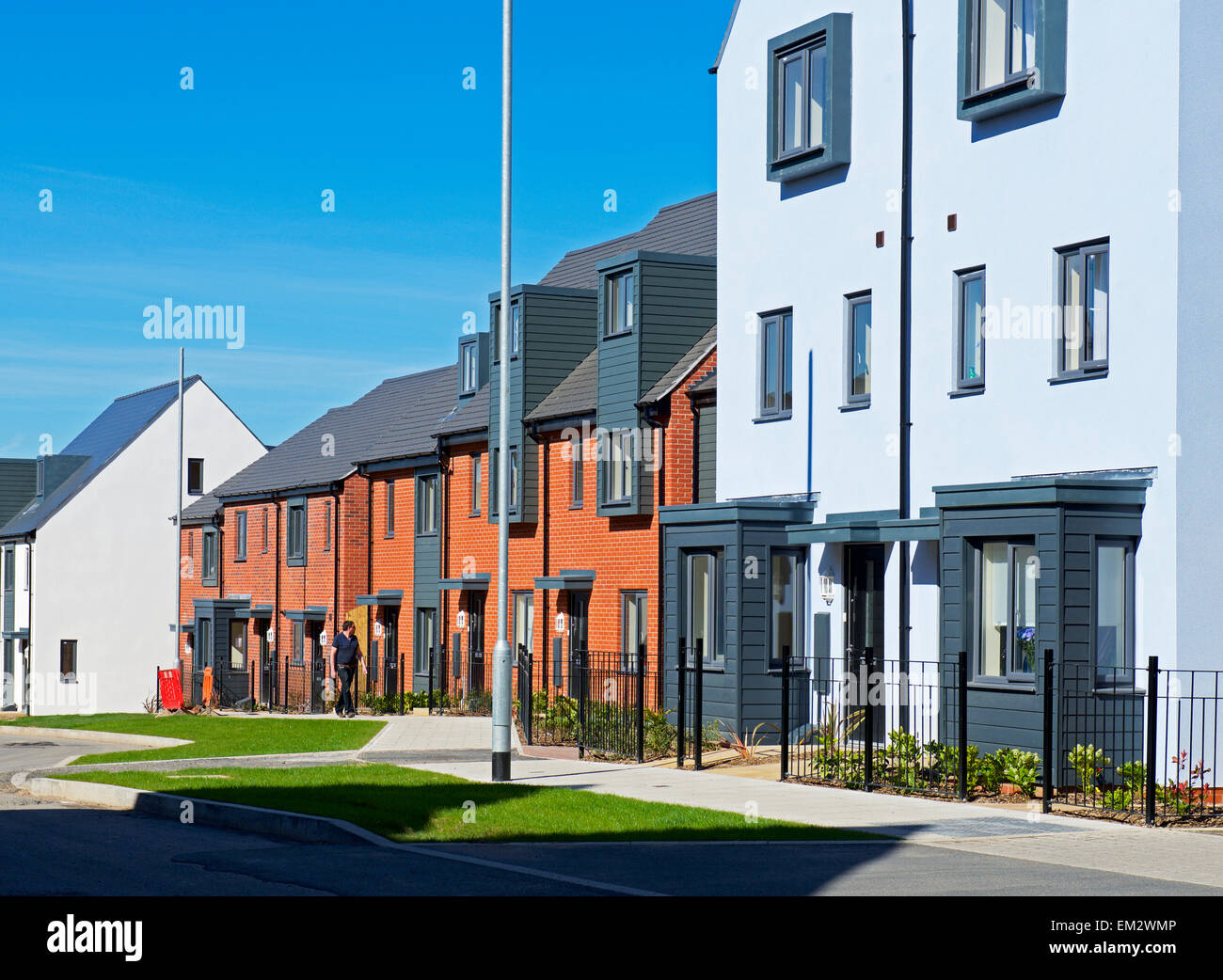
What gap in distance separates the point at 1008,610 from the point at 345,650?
20.2m

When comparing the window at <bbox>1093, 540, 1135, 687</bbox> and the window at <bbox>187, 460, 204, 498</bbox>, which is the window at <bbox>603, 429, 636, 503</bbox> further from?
the window at <bbox>187, 460, 204, 498</bbox>

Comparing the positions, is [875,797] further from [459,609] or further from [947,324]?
[459,609]

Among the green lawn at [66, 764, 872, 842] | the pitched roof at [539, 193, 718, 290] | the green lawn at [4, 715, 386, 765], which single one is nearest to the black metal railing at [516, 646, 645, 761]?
the green lawn at [4, 715, 386, 765]

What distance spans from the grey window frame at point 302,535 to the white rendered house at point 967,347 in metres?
24.5

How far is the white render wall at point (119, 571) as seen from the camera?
58938mm

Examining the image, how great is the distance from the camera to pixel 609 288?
100 feet

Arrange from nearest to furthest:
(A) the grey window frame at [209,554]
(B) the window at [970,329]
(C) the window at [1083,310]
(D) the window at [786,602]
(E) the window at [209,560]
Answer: (C) the window at [1083,310] < (B) the window at [970,329] < (D) the window at [786,602] < (A) the grey window frame at [209,554] < (E) the window at [209,560]

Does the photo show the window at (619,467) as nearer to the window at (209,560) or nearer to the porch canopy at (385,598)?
the porch canopy at (385,598)

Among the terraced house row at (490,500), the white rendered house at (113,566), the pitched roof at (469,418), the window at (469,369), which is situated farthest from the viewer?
the white rendered house at (113,566)

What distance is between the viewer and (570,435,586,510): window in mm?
32094

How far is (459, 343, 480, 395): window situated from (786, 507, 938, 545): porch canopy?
61.1 feet

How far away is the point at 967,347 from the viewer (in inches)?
801

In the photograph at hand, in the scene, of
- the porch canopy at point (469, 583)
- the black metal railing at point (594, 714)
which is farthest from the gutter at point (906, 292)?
the porch canopy at point (469, 583)

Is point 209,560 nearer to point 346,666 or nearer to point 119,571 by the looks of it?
point 119,571
